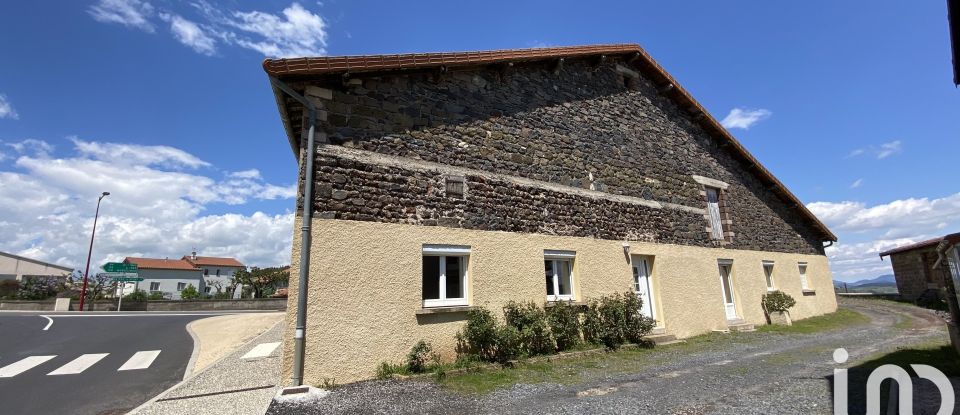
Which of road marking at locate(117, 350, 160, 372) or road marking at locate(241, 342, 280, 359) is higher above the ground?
road marking at locate(241, 342, 280, 359)

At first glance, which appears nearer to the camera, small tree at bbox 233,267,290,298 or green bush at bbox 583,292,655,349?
green bush at bbox 583,292,655,349

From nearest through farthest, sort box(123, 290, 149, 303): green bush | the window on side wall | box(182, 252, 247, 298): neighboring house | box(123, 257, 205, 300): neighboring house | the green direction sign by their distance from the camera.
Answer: the window on side wall, the green direction sign, box(123, 290, 149, 303): green bush, box(123, 257, 205, 300): neighboring house, box(182, 252, 247, 298): neighboring house

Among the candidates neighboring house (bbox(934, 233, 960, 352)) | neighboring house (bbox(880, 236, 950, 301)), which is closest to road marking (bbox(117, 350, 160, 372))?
Result: neighboring house (bbox(934, 233, 960, 352))

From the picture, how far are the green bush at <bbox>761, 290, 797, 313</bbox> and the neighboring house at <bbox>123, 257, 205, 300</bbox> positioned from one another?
54.9m

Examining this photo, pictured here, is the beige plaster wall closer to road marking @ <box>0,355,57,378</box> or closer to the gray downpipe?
the gray downpipe

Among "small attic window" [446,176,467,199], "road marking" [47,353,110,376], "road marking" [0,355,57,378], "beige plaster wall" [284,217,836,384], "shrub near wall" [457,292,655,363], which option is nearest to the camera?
"beige plaster wall" [284,217,836,384]

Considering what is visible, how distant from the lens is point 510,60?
894 cm

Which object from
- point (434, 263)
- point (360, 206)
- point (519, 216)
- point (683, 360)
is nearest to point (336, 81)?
point (360, 206)

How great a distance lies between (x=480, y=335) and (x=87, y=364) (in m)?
8.84

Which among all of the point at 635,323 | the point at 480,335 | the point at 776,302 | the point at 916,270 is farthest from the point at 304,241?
the point at 916,270

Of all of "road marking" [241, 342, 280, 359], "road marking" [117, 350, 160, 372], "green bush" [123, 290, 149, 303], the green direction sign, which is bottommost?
"road marking" [117, 350, 160, 372]

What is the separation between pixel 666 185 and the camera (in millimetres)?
11781

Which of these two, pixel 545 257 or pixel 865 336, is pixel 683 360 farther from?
pixel 865 336

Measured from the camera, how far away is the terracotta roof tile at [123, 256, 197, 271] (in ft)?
162
